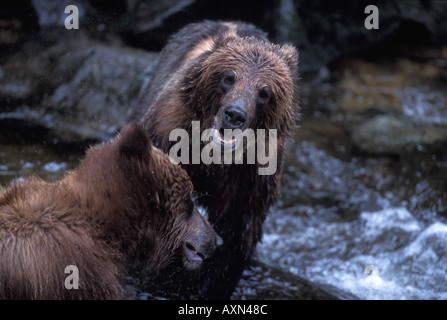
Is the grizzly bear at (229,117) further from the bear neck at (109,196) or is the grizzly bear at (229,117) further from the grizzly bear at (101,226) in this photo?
the bear neck at (109,196)

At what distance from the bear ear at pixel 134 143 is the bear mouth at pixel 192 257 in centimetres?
99

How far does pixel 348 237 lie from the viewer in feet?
28.7

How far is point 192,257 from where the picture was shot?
5.29 m

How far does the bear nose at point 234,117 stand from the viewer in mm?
5562

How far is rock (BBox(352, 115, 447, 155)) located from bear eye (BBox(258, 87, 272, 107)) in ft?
16.6

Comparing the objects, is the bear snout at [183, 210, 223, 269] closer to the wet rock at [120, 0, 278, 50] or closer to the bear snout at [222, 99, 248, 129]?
the bear snout at [222, 99, 248, 129]

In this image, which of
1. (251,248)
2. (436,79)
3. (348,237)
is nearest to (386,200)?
(348,237)

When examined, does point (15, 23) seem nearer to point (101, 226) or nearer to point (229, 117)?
point (229, 117)

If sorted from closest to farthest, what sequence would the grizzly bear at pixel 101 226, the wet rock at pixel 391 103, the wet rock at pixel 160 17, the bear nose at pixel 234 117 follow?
1. the grizzly bear at pixel 101 226
2. the bear nose at pixel 234 117
3. the wet rock at pixel 160 17
4. the wet rock at pixel 391 103

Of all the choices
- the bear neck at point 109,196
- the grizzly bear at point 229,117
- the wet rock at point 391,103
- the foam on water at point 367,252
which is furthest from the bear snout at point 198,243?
the wet rock at point 391,103

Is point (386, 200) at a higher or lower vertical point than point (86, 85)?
lower

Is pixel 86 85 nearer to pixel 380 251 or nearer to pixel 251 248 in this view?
pixel 251 248

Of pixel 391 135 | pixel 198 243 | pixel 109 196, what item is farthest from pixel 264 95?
pixel 391 135

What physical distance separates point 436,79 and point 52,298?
10.4 metres
